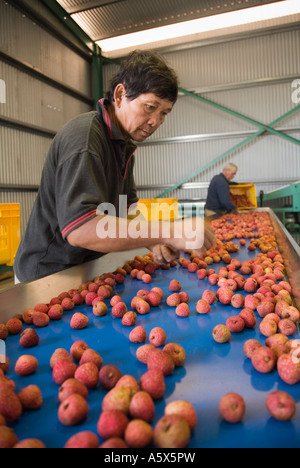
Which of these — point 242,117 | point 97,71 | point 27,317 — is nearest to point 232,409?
point 27,317

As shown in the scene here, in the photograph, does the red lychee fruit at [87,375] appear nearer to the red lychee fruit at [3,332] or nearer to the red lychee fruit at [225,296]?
the red lychee fruit at [3,332]

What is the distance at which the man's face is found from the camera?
1690mm

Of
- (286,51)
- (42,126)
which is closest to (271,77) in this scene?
(286,51)

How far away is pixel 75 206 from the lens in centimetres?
138

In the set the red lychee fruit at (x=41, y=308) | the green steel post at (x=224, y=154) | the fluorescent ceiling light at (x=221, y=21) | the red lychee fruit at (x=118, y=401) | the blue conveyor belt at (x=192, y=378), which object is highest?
the fluorescent ceiling light at (x=221, y=21)

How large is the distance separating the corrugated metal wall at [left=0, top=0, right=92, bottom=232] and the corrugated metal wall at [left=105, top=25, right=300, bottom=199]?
3002 millimetres

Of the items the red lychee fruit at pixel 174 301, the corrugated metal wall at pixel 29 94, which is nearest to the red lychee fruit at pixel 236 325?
the red lychee fruit at pixel 174 301

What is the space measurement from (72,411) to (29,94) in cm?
896

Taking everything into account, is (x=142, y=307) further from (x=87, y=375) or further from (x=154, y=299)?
(x=87, y=375)

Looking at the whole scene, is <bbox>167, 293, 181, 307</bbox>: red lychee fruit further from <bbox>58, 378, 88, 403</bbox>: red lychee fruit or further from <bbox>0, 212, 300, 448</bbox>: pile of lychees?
<bbox>58, 378, 88, 403</bbox>: red lychee fruit

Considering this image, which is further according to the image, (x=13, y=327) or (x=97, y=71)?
(x=97, y=71)

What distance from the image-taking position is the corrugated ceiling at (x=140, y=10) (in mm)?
8438

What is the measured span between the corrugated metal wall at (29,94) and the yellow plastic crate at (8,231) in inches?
97.6

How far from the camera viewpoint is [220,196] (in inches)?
275
